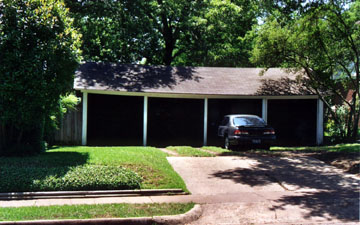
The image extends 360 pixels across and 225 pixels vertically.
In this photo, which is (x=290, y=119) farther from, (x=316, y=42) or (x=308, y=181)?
(x=308, y=181)

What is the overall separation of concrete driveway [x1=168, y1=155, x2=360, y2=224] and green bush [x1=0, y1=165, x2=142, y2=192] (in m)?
1.75

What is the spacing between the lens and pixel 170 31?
31.0 m

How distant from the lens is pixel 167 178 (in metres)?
9.16

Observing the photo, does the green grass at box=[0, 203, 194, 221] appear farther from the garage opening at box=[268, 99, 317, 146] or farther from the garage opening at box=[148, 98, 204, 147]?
the garage opening at box=[268, 99, 317, 146]

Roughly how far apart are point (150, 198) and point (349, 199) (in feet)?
14.8

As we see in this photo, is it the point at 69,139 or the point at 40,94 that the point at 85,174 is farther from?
the point at 69,139

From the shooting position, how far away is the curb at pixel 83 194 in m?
7.69

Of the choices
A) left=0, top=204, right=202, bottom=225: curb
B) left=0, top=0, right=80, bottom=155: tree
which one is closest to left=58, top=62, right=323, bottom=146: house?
left=0, top=0, right=80, bottom=155: tree

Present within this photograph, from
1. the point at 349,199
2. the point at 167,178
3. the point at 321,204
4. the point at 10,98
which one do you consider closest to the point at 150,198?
the point at 167,178

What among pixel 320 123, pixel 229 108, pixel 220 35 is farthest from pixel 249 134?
pixel 220 35

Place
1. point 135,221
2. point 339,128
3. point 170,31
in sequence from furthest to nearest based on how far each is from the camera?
point 170,31
point 339,128
point 135,221

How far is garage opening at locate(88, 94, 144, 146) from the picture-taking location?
62.4 feet

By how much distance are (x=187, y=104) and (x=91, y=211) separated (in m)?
14.6

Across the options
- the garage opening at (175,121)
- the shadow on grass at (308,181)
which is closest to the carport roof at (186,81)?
the garage opening at (175,121)
